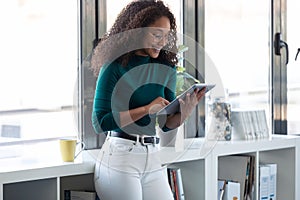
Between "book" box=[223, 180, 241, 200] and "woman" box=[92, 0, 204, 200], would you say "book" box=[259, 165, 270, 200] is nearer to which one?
"book" box=[223, 180, 241, 200]

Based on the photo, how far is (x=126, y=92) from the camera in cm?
257

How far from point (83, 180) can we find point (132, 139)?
556 mm

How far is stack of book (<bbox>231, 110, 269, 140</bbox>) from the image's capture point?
3637 millimetres

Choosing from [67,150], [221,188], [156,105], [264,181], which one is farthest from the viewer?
[264,181]

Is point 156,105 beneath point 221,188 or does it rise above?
above

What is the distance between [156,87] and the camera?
104 inches

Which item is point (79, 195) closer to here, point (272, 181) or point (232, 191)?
point (232, 191)

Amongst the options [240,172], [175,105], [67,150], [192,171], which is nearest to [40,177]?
[67,150]

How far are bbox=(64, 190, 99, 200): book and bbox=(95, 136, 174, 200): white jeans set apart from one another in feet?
0.57

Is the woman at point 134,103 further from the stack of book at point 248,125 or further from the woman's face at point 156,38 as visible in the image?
the stack of book at point 248,125

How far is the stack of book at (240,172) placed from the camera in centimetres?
357

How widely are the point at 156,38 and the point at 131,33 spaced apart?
0.38ft

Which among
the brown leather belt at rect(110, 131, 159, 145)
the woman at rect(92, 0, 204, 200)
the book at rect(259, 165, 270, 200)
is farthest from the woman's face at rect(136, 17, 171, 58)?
the book at rect(259, 165, 270, 200)

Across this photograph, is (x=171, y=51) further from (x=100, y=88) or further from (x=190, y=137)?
(x=190, y=137)
